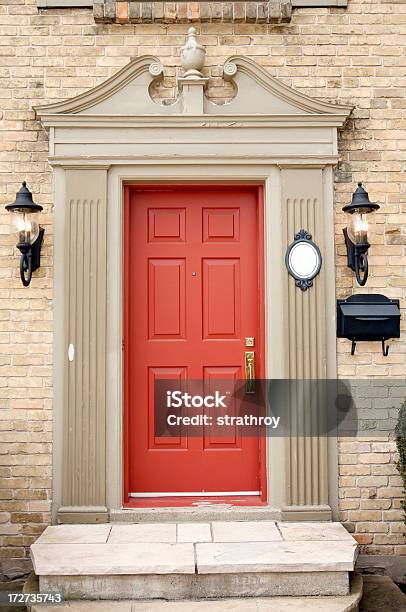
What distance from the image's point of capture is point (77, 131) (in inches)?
179

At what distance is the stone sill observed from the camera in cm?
459

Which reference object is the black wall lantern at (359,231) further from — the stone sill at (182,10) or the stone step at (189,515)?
the stone step at (189,515)

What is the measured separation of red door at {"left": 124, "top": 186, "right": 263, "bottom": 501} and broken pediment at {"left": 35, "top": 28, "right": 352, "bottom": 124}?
56cm

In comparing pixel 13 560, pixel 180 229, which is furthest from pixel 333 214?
pixel 13 560

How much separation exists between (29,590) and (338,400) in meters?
2.33

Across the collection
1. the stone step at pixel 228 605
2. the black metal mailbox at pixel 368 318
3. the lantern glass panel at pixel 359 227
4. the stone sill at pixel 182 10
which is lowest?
the stone step at pixel 228 605

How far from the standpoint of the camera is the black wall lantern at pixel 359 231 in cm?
436

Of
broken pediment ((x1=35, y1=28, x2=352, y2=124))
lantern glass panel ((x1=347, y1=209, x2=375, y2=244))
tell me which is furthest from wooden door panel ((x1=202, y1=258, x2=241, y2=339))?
broken pediment ((x1=35, y1=28, x2=352, y2=124))

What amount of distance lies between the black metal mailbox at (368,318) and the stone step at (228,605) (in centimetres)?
165

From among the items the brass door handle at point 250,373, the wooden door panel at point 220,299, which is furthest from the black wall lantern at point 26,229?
the brass door handle at point 250,373

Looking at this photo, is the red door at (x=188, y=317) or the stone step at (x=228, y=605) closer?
the stone step at (x=228, y=605)

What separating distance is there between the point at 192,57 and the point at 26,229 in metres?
1.65

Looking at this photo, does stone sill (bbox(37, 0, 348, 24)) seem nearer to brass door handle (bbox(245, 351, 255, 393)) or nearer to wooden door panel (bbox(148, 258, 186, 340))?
wooden door panel (bbox(148, 258, 186, 340))


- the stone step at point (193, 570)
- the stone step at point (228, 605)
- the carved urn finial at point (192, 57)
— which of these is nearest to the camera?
the stone step at point (228, 605)
